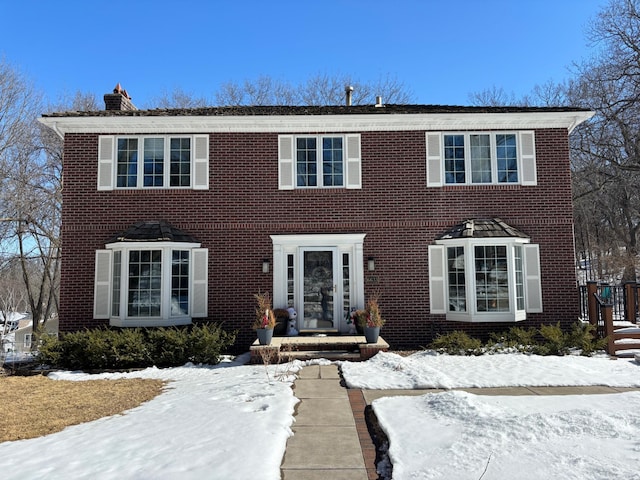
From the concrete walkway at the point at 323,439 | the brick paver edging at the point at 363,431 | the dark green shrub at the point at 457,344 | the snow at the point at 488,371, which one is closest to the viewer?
the concrete walkway at the point at 323,439

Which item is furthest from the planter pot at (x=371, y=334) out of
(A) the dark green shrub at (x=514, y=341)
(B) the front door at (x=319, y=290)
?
(A) the dark green shrub at (x=514, y=341)

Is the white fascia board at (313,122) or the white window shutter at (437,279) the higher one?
the white fascia board at (313,122)

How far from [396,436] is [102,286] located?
889cm

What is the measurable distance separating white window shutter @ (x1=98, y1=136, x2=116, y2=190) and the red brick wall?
7.1 inches

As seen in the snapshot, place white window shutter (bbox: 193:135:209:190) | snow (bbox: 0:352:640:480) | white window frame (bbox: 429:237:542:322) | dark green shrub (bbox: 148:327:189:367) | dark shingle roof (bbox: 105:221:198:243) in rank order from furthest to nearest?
1. white window shutter (bbox: 193:135:209:190)
2. white window frame (bbox: 429:237:542:322)
3. dark shingle roof (bbox: 105:221:198:243)
4. dark green shrub (bbox: 148:327:189:367)
5. snow (bbox: 0:352:640:480)

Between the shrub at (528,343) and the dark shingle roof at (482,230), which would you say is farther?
the dark shingle roof at (482,230)

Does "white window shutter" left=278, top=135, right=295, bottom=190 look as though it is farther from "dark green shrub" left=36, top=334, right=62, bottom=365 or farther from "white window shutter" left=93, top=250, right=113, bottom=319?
"dark green shrub" left=36, top=334, right=62, bottom=365

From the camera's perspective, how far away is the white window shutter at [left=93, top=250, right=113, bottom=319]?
36.1 ft

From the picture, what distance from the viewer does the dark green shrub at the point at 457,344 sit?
9.86m

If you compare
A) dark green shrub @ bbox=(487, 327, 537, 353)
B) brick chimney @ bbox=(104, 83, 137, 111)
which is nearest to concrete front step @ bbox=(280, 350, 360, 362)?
dark green shrub @ bbox=(487, 327, 537, 353)

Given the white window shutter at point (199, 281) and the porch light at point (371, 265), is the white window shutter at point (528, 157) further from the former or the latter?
the white window shutter at point (199, 281)

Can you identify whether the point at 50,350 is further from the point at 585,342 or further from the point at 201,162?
the point at 585,342

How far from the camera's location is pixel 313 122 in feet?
37.5

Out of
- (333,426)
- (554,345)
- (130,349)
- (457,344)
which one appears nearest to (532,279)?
(554,345)
